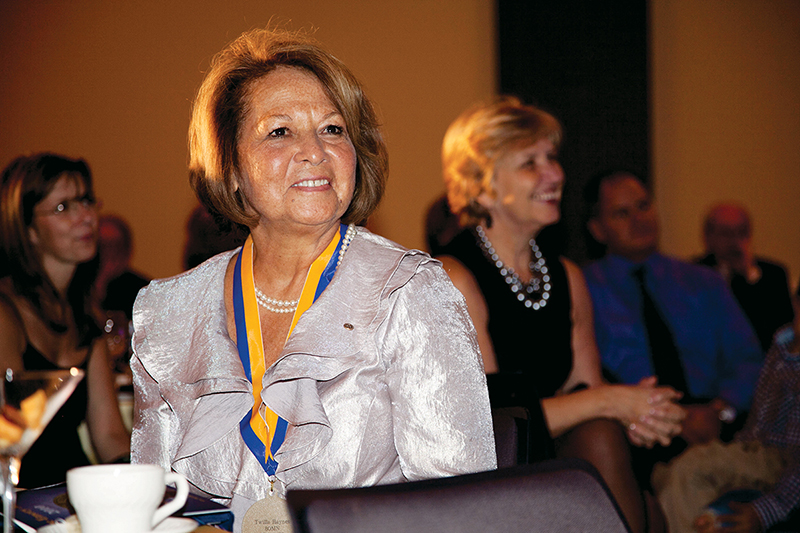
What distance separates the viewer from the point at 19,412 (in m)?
0.87

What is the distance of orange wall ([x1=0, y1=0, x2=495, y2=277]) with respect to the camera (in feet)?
17.2

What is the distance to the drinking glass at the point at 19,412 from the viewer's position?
847mm

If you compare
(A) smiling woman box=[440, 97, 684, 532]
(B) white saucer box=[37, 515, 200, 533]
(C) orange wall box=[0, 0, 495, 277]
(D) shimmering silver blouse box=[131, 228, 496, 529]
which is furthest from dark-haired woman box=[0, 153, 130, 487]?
(C) orange wall box=[0, 0, 495, 277]

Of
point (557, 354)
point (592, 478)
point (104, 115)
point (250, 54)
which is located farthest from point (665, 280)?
point (104, 115)

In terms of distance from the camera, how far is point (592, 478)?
792 millimetres

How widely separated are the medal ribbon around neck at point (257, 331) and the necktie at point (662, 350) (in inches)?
85.1

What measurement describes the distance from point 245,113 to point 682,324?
8.68 feet

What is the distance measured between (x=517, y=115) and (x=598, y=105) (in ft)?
9.19

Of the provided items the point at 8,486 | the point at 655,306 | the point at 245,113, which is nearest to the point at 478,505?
the point at 8,486

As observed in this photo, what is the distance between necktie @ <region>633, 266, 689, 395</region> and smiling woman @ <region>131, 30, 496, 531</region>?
2058 mm

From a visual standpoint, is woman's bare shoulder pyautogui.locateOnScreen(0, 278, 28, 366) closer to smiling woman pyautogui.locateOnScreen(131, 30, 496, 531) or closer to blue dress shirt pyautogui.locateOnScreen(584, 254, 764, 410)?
smiling woman pyautogui.locateOnScreen(131, 30, 496, 531)

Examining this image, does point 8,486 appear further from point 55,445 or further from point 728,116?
point 728,116

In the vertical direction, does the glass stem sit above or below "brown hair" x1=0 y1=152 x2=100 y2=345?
below

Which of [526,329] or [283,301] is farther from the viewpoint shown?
[526,329]
